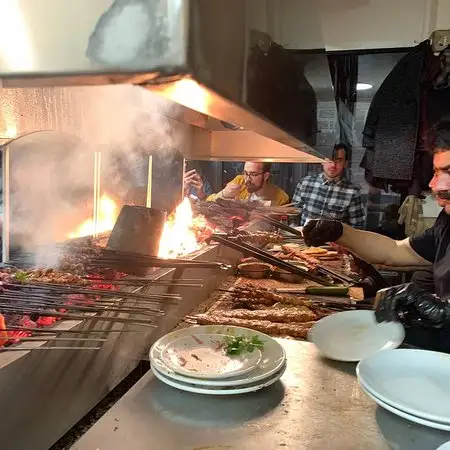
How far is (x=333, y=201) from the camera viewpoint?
6582 mm

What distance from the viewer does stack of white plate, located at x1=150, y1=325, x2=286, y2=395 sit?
1.35m

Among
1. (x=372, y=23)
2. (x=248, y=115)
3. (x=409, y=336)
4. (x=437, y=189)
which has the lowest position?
(x=409, y=336)

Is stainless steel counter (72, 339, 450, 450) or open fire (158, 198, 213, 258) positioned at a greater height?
open fire (158, 198, 213, 258)

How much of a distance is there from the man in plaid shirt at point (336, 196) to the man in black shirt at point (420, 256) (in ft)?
8.87

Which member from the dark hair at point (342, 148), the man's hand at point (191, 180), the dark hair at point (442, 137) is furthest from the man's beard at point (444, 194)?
the dark hair at point (342, 148)

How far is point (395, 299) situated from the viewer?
1993 millimetres

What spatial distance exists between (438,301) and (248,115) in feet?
5.63

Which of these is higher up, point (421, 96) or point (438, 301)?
A: point (421, 96)

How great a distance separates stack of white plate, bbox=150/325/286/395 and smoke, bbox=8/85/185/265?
1.15 metres

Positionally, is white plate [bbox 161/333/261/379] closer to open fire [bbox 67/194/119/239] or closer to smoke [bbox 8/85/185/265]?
smoke [bbox 8/85/185/265]

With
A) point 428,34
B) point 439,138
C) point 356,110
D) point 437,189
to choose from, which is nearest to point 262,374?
point 428,34

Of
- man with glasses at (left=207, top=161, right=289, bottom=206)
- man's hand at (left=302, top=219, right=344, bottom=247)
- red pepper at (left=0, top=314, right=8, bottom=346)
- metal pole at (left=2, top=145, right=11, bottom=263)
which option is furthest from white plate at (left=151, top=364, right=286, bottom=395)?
man with glasses at (left=207, top=161, right=289, bottom=206)

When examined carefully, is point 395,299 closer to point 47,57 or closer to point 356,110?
point 47,57

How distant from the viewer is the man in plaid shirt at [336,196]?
6.54 metres
